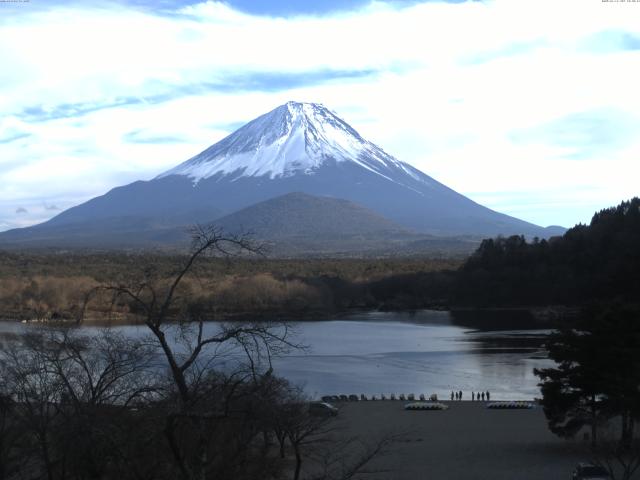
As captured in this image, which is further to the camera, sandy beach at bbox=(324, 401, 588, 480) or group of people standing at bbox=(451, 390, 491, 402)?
group of people standing at bbox=(451, 390, 491, 402)

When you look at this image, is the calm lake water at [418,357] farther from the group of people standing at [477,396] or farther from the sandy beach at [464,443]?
the sandy beach at [464,443]

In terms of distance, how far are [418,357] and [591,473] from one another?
17.9 metres

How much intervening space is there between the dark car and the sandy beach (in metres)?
1.21

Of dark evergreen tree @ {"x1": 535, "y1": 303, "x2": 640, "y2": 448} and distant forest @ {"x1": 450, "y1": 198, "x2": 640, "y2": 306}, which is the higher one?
distant forest @ {"x1": 450, "y1": 198, "x2": 640, "y2": 306}

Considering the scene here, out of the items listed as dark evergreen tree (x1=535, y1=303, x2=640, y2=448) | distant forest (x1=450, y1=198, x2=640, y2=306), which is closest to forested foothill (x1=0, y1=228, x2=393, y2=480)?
dark evergreen tree (x1=535, y1=303, x2=640, y2=448)

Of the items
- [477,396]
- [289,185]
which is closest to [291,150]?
[289,185]

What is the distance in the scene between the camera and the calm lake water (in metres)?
21.2

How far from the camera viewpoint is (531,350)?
27.4 m

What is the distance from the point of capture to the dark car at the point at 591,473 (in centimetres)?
905

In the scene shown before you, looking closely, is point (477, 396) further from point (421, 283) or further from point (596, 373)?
point (421, 283)

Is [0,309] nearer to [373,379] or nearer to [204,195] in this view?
[373,379]

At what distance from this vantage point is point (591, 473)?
30.1 feet

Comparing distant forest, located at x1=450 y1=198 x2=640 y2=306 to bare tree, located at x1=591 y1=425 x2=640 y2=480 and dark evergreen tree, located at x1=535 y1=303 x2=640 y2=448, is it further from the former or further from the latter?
bare tree, located at x1=591 y1=425 x2=640 y2=480

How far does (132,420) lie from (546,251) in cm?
4669
